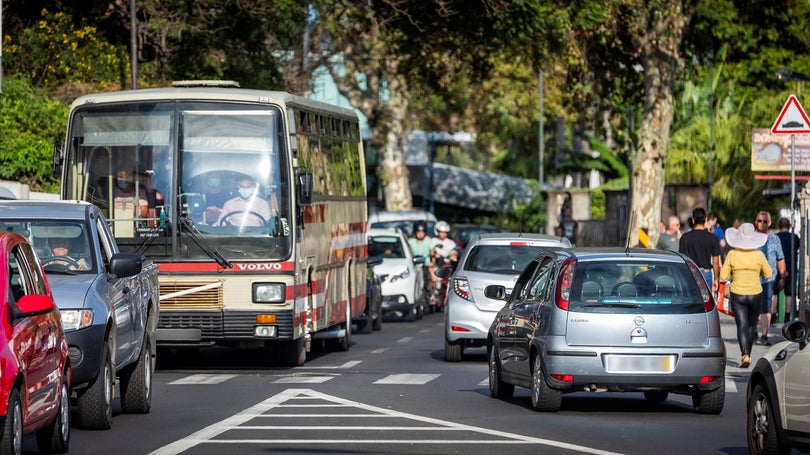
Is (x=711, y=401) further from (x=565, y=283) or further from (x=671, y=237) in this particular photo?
(x=671, y=237)

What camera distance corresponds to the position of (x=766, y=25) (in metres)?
47.1

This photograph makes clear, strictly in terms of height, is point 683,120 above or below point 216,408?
above

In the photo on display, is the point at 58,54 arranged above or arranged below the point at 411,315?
above

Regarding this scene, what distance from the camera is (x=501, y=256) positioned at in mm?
21250

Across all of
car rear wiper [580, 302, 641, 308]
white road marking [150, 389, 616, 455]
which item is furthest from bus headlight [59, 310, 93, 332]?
car rear wiper [580, 302, 641, 308]

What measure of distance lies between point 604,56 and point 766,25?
20.6ft

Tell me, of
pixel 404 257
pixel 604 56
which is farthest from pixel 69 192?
pixel 604 56

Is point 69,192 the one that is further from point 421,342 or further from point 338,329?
point 421,342

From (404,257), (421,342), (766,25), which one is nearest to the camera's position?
(421,342)

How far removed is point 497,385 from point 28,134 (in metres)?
17.6

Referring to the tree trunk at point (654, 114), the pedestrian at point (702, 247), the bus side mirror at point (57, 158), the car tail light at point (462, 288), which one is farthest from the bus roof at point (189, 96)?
the tree trunk at point (654, 114)

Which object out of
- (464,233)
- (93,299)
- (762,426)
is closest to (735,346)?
(762,426)

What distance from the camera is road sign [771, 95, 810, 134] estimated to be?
21797mm

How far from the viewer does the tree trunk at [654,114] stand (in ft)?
123
